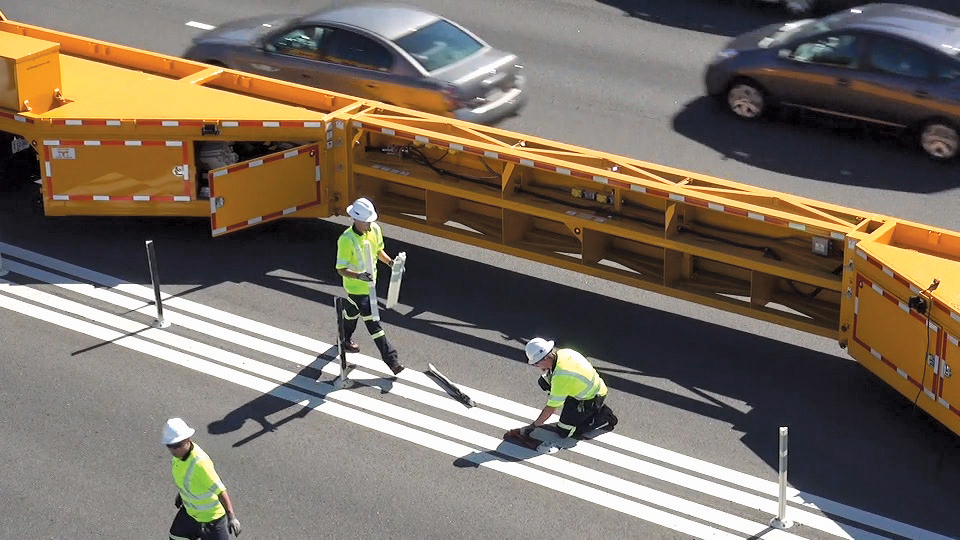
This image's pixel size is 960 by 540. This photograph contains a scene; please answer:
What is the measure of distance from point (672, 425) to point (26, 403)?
5.48 metres

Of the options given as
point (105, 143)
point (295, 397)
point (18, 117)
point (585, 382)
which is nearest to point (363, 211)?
point (295, 397)

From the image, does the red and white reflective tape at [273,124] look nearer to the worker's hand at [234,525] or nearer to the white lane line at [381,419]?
the white lane line at [381,419]

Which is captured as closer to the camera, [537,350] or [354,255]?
[537,350]

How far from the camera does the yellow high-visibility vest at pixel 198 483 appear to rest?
9.95 meters

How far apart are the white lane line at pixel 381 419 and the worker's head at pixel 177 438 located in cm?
268

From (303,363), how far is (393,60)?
5244 mm

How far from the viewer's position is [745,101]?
18297mm

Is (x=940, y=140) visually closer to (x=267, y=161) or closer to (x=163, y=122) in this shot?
(x=267, y=161)

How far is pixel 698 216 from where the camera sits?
13875 mm

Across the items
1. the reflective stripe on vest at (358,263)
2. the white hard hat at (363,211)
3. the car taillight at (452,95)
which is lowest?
the reflective stripe on vest at (358,263)

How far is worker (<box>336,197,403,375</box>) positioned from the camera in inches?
506

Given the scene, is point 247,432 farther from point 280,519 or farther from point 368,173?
point 368,173

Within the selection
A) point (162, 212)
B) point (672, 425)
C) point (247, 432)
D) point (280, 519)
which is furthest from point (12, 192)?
point (672, 425)

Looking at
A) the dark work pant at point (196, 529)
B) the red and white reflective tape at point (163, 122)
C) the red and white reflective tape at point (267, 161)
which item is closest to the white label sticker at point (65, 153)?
the red and white reflective tape at point (163, 122)
